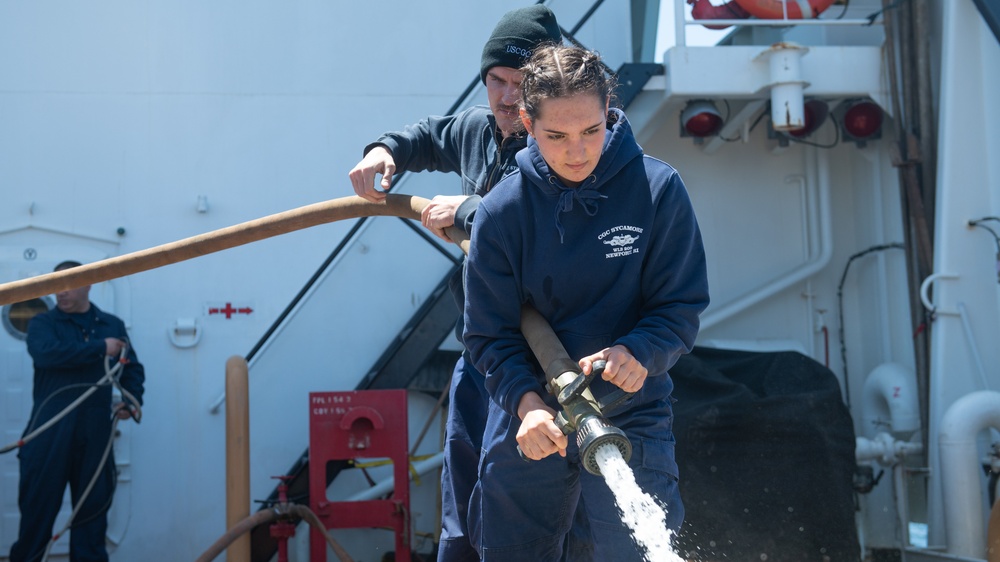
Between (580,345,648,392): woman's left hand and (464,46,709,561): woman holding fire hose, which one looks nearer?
(580,345,648,392): woman's left hand

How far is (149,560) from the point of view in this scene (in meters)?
6.12

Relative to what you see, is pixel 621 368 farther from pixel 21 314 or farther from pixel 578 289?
pixel 21 314

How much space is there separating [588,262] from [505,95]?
660 mm

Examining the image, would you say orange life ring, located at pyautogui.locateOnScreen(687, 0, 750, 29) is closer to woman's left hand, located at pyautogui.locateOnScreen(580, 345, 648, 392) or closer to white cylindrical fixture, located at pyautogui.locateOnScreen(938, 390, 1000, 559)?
white cylindrical fixture, located at pyautogui.locateOnScreen(938, 390, 1000, 559)

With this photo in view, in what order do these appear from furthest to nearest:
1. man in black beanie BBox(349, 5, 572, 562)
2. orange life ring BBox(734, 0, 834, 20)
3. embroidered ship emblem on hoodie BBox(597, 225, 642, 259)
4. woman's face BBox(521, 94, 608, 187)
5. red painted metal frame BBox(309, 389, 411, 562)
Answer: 1. orange life ring BBox(734, 0, 834, 20)
2. red painted metal frame BBox(309, 389, 411, 562)
3. man in black beanie BBox(349, 5, 572, 562)
4. embroidered ship emblem on hoodie BBox(597, 225, 642, 259)
5. woman's face BBox(521, 94, 608, 187)

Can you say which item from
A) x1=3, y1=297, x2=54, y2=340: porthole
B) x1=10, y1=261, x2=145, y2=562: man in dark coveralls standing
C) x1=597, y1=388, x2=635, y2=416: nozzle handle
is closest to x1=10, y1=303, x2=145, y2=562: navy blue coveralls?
x1=10, y1=261, x2=145, y2=562: man in dark coveralls standing

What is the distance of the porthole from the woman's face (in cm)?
490

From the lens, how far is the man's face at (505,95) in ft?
8.36

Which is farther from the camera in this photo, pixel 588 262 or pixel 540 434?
pixel 588 262

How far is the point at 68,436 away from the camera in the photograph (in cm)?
559

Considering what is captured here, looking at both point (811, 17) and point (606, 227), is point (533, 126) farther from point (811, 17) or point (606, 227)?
point (811, 17)

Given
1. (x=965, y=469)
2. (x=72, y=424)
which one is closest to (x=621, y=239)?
(x=965, y=469)

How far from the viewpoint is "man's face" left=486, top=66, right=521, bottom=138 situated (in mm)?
2549

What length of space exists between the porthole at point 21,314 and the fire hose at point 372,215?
3.20 metres
